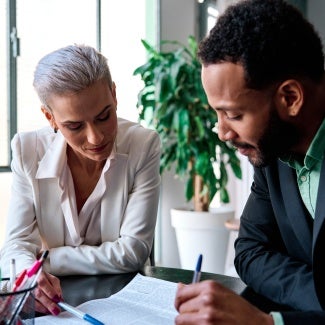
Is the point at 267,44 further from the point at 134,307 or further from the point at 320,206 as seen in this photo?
the point at 134,307

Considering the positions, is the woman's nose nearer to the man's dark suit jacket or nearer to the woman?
the woman

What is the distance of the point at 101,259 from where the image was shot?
4.91 ft

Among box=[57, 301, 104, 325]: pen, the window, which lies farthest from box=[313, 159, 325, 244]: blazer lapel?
the window

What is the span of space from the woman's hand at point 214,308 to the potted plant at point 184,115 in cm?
255

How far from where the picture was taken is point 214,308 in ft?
2.86

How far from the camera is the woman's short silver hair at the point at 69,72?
4.91 feet

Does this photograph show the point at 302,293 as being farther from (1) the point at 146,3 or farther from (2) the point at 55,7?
(1) the point at 146,3

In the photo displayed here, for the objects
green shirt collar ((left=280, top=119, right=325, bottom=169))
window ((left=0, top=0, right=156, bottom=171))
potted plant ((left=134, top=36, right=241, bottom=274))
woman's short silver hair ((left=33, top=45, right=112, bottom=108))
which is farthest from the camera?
potted plant ((left=134, top=36, right=241, bottom=274))

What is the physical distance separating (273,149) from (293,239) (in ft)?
0.92

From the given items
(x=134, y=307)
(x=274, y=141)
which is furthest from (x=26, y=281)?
(x=274, y=141)

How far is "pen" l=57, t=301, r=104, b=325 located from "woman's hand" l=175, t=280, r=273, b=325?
24 cm

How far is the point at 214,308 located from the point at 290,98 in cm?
50

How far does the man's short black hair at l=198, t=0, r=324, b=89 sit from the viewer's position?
1.07 metres

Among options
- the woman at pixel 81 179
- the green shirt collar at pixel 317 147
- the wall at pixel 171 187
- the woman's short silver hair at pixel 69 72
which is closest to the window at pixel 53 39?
the wall at pixel 171 187
